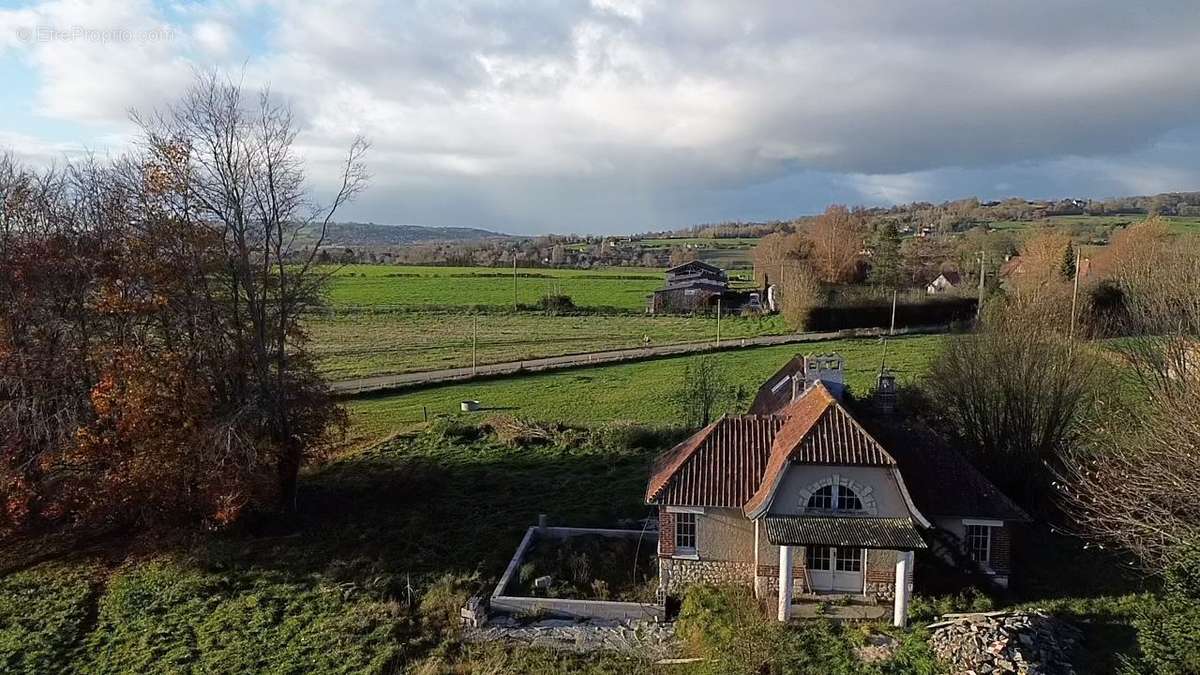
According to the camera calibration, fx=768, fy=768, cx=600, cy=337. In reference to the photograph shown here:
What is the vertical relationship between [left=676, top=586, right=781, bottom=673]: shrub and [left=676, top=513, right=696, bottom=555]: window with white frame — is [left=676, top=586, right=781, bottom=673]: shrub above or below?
below

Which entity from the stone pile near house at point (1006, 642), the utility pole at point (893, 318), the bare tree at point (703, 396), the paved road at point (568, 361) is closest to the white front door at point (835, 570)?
the stone pile near house at point (1006, 642)

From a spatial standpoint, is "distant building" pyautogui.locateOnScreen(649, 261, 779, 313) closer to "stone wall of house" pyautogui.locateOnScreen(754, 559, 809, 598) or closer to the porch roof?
"stone wall of house" pyautogui.locateOnScreen(754, 559, 809, 598)

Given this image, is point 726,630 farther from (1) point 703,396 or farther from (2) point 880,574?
(1) point 703,396

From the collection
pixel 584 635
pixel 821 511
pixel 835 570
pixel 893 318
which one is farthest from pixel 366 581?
pixel 893 318

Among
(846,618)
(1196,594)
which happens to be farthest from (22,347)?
(1196,594)

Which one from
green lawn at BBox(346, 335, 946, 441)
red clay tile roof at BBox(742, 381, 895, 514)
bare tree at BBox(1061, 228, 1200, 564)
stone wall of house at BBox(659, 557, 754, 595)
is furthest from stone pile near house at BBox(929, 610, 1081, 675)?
green lawn at BBox(346, 335, 946, 441)

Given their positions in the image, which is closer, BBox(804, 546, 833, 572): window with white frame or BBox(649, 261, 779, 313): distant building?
BBox(804, 546, 833, 572): window with white frame

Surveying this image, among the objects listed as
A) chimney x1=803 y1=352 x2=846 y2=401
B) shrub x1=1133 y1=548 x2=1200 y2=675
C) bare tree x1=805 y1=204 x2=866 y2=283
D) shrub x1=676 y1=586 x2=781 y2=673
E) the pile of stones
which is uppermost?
bare tree x1=805 y1=204 x2=866 y2=283
